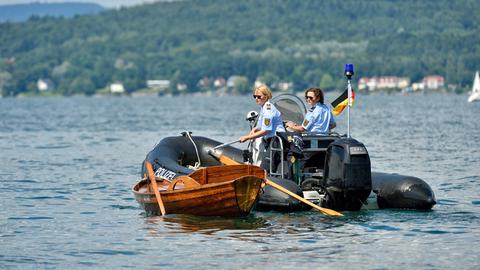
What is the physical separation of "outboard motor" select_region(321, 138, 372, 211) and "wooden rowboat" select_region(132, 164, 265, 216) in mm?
1208

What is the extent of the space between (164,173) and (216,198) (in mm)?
1830

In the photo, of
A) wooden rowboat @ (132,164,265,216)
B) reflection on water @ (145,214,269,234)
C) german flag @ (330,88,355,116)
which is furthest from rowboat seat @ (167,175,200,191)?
german flag @ (330,88,355,116)

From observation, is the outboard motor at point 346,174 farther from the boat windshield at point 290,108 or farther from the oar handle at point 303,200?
the boat windshield at point 290,108

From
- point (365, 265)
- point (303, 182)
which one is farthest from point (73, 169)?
point (365, 265)

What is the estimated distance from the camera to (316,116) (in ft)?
68.8

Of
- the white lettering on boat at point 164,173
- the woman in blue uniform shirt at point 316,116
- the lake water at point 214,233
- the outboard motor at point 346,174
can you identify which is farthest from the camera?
the woman in blue uniform shirt at point 316,116

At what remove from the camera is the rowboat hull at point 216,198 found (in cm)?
1916

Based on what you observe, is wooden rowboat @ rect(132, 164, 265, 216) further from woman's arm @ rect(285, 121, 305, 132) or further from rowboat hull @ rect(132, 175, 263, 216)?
woman's arm @ rect(285, 121, 305, 132)

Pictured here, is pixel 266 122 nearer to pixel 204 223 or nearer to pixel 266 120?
pixel 266 120

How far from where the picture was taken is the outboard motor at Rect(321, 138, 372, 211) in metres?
19.5

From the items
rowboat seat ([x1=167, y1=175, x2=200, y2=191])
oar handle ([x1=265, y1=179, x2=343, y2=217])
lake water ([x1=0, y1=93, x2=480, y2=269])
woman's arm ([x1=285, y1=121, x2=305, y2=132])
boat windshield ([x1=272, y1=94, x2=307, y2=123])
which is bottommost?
lake water ([x1=0, y1=93, x2=480, y2=269])

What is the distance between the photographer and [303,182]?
20.7 metres

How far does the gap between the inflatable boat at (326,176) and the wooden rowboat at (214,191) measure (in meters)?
0.55

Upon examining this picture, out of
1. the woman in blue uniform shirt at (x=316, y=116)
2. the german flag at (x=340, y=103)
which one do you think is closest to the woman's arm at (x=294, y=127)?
the woman in blue uniform shirt at (x=316, y=116)
